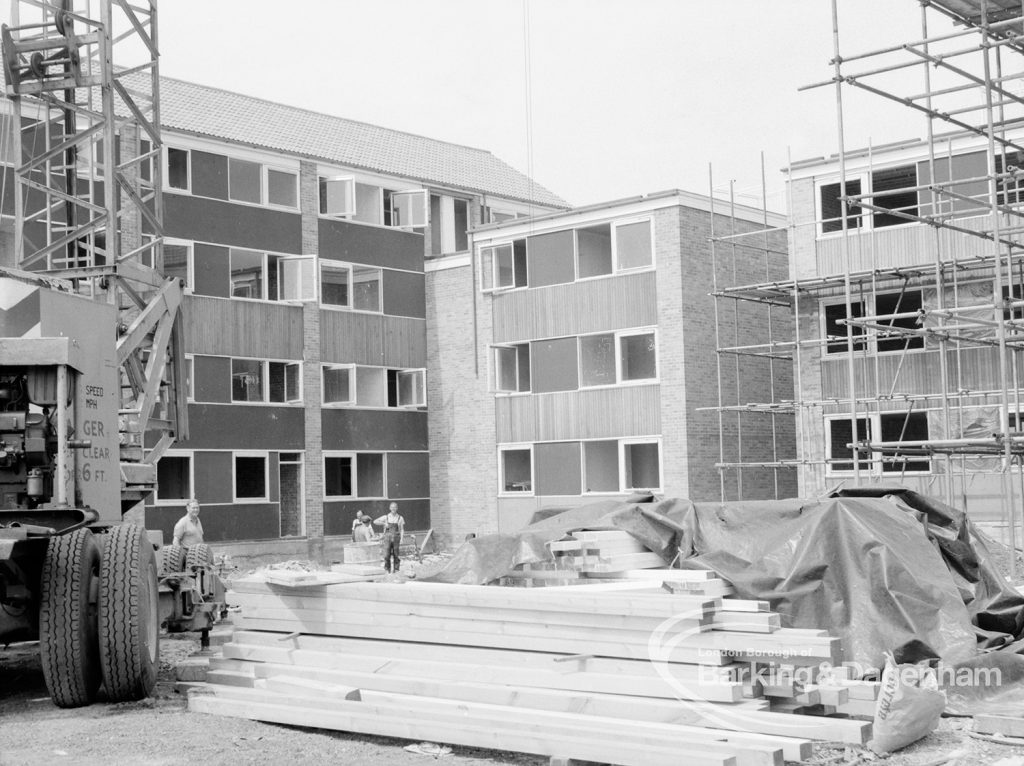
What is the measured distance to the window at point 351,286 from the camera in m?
34.4

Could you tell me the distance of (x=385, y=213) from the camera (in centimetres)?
3600

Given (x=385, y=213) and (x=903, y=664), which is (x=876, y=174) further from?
(x=903, y=664)

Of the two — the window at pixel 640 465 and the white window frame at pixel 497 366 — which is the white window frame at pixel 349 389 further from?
the window at pixel 640 465

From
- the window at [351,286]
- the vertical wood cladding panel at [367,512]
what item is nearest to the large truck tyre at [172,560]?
the vertical wood cladding panel at [367,512]

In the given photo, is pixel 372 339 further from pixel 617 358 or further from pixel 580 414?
pixel 617 358

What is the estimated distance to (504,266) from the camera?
33.9 metres

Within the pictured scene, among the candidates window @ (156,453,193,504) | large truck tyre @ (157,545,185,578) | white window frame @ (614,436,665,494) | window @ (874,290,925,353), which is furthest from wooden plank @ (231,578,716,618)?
white window frame @ (614,436,665,494)

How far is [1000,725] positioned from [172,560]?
925 centimetres

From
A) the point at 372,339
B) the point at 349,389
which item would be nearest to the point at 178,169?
the point at 372,339

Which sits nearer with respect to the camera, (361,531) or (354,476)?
(361,531)

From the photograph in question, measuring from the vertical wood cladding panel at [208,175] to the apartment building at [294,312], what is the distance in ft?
0.13

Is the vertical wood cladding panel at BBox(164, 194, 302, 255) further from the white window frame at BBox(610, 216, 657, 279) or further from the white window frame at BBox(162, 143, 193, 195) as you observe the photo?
the white window frame at BBox(610, 216, 657, 279)

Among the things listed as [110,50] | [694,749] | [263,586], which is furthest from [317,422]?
[694,749]

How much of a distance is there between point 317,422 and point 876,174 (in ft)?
48.7
